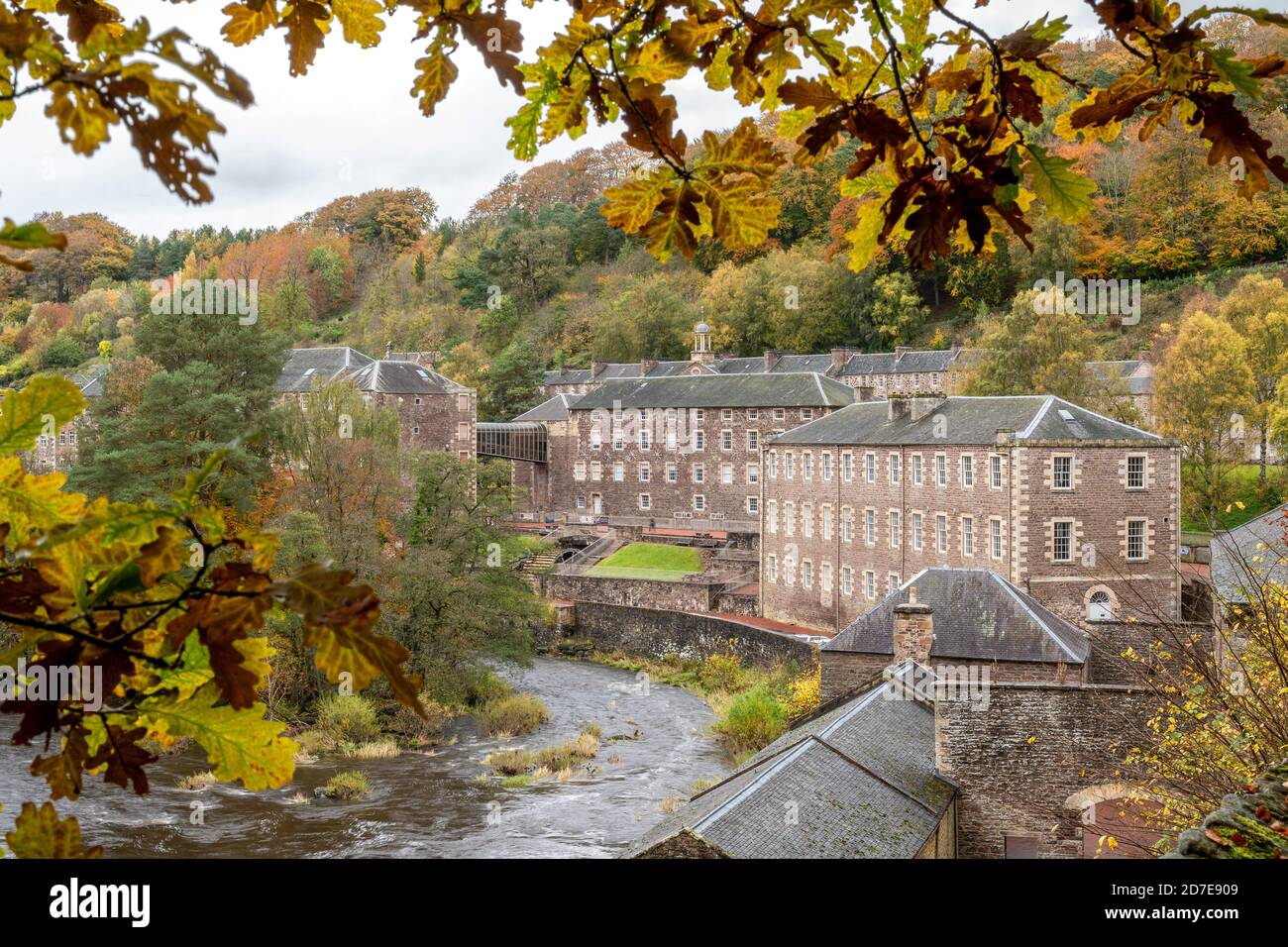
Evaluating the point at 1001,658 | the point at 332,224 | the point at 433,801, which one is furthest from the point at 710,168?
the point at 332,224

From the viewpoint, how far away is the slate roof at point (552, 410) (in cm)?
6301

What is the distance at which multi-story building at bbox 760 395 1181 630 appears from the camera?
2989 centimetres

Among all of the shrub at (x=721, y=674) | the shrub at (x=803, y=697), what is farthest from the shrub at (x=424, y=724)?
the shrub at (x=803, y=697)

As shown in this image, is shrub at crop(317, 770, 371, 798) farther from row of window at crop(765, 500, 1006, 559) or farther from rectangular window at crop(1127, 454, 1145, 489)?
rectangular window at crop(1127, 454, 1145, 489)

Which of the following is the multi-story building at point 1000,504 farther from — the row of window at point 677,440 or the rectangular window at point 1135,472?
the row of window at point 677,440

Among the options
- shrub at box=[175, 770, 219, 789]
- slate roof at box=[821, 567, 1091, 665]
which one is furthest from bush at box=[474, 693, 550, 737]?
Result: slate roof at box=[821, 567, 1091, 665]

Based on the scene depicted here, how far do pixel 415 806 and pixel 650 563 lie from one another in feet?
86.5

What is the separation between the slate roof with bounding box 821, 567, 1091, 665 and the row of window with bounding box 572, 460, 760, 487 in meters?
31.0

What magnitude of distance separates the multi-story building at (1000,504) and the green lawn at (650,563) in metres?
9.06

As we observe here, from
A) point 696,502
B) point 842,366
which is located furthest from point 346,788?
point 842,366

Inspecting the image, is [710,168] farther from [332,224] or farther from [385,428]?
[332,224]

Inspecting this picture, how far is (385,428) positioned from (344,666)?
114 feet

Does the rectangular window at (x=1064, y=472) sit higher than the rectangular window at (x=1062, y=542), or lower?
higher
